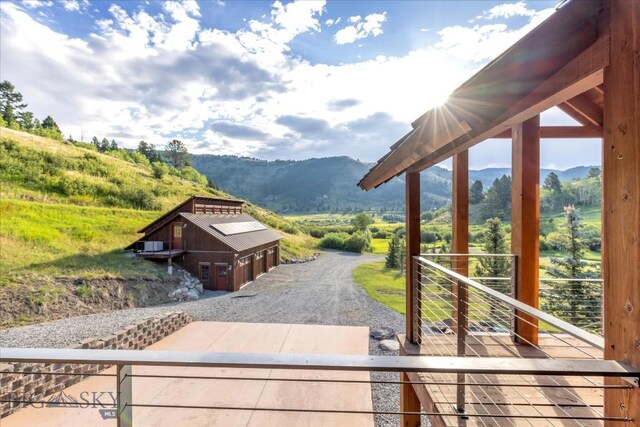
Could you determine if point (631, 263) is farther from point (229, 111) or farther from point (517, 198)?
point (229, 111)

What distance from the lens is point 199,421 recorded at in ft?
13.4

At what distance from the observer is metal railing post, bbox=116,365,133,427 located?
3.37 ft

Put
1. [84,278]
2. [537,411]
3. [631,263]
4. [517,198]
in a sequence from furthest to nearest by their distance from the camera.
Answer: [84,278] → [517,198] → [537,411] → [631,263]

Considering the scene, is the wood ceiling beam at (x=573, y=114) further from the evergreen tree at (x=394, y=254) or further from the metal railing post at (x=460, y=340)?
the evergreen tree at (x=394, y=254)

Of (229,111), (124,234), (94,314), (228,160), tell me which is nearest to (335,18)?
(94,314)

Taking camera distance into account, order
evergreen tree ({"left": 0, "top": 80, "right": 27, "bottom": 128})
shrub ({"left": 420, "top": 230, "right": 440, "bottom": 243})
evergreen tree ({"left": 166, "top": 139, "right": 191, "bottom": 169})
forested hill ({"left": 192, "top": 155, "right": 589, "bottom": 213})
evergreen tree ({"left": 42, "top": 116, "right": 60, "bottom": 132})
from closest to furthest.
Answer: shrub ({"left": 420, "top": 230, "right": 440, "bottom": 243}) < evergreen tree ({"left": 0, "top": 80, "right": 27, "bottom": 128}) < evergreen tree ({"left": 42, "top": 116, "right": 60, "bottom": 132}) < evergreen tree ({"left": 166, "top": 139, "right": 191, "bottom": 169}) < forested hill ({"left": 192, "top": 155, "right": 589, "bottom": 213})

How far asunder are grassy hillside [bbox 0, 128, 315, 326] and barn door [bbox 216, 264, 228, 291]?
1996 mm

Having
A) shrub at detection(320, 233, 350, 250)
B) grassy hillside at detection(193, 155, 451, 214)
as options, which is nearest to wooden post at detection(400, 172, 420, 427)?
shrub at detection(320, 233, 350, 250)

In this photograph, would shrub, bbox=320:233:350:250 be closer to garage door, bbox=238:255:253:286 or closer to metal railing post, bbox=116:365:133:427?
garage door, bbox=238:255:253:286

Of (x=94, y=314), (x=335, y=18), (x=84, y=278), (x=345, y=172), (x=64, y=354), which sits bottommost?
(x=94, y=314)

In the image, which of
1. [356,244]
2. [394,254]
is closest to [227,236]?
[394,254]

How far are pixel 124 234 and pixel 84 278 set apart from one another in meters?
6.76

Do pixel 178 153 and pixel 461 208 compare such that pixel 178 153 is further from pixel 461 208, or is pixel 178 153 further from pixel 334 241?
pixel 461 208

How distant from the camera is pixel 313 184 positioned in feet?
362
